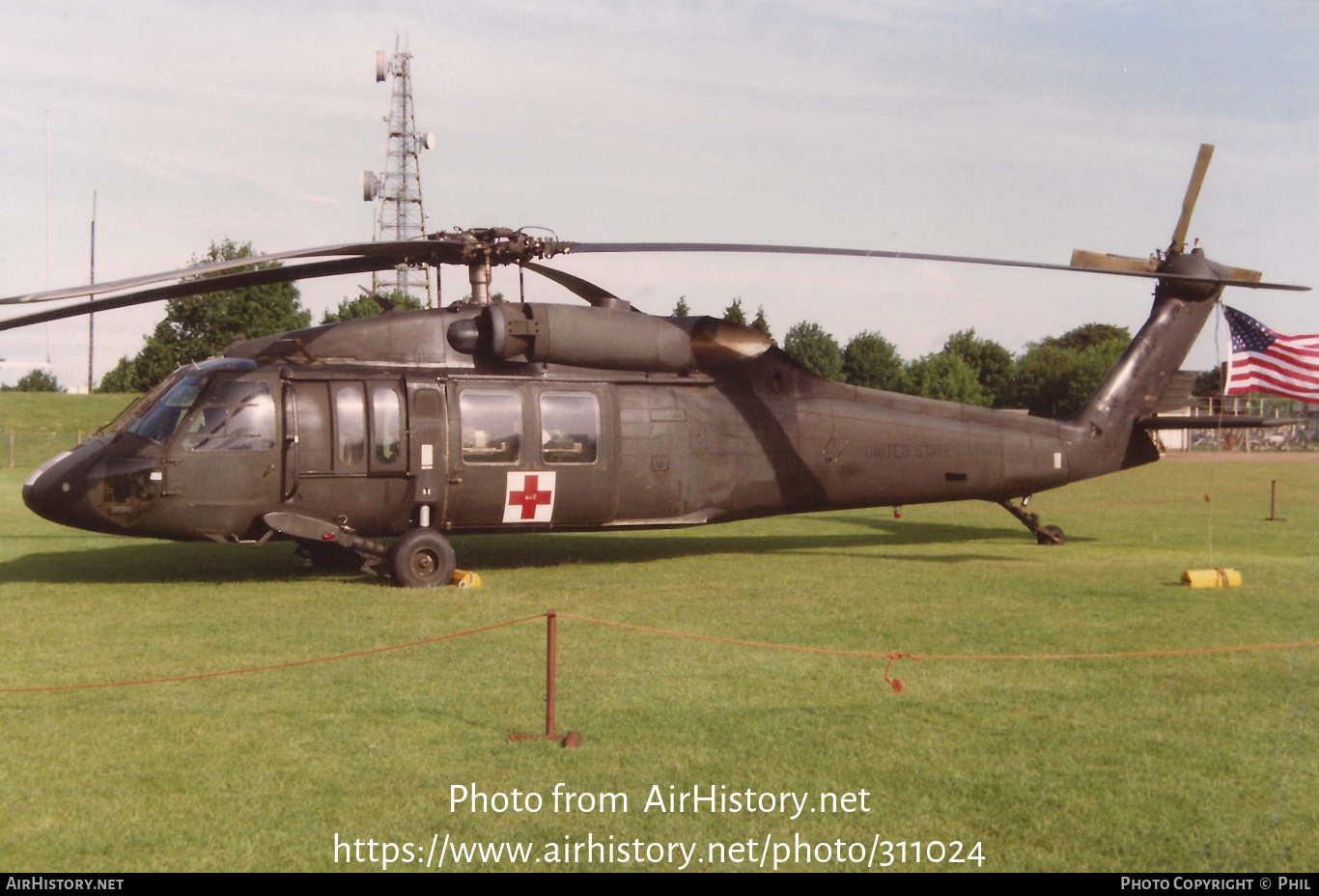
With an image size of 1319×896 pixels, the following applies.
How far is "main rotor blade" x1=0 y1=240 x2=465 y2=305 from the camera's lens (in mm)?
10235

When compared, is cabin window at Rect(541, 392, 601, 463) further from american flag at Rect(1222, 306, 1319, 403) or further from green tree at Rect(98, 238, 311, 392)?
green tree at Rect(98, 238, 311, 392)

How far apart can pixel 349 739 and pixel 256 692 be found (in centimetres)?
165

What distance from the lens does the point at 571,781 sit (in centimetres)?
704

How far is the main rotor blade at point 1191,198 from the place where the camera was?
1770cm

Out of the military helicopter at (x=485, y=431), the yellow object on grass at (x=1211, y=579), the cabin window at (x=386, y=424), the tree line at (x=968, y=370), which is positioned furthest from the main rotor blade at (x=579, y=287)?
the tree line at (x=968, y=370)

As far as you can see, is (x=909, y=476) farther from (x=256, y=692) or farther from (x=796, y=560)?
(x=256, y=692)

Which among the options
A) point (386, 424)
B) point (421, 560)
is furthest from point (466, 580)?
point (386, 424)

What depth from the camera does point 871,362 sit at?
99062 millimetres

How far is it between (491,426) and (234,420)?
321 centimetres

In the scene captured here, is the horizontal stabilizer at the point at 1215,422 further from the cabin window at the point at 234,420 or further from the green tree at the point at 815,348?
the green tree at the point at 815,348

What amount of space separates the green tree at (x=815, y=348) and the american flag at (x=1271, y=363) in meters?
69.2

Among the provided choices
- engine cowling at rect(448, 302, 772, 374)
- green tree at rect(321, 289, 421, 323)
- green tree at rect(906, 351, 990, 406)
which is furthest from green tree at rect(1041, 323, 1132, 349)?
engine cowling at rect(448, 302, 772, 374)

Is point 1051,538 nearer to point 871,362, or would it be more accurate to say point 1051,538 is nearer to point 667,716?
point 667,716
